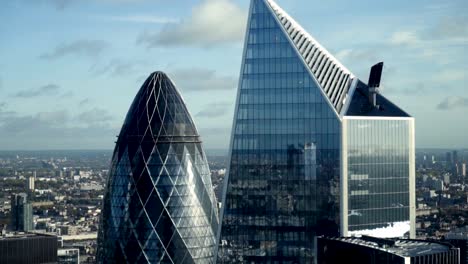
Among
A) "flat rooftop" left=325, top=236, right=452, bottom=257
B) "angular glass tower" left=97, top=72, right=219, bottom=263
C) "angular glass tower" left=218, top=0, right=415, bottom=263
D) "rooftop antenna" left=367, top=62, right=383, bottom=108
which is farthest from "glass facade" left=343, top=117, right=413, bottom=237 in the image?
"angular glass tower" left=97, top=72, right=219, bottom=263

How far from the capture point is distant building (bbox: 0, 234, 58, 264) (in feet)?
310

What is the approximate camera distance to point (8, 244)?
9475 centimetres

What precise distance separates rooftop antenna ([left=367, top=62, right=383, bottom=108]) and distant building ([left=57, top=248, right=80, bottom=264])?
83.3 metres

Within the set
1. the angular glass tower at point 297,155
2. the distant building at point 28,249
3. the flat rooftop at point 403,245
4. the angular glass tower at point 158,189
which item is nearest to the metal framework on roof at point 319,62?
the angular glass tower at point 297,155

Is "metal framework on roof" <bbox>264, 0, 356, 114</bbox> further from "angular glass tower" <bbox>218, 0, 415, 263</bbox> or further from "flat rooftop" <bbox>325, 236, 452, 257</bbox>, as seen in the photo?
"flat rooftop" <bbox>325, 236, 452, 257</bbox>

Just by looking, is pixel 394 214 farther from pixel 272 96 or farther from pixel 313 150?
pixel 272 96

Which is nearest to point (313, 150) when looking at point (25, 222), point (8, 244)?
point (8, 244)

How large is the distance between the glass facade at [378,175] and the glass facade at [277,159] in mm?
1426

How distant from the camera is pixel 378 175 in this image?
69.0 metres

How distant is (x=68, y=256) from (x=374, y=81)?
300 feet

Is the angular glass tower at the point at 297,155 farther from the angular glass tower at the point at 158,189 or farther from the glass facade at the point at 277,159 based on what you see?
the angular glass tower at the point at 158,189

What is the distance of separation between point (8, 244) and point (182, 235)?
1853 centimetres

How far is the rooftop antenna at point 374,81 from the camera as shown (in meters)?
70.9

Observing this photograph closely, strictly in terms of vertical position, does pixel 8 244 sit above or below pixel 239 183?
below
